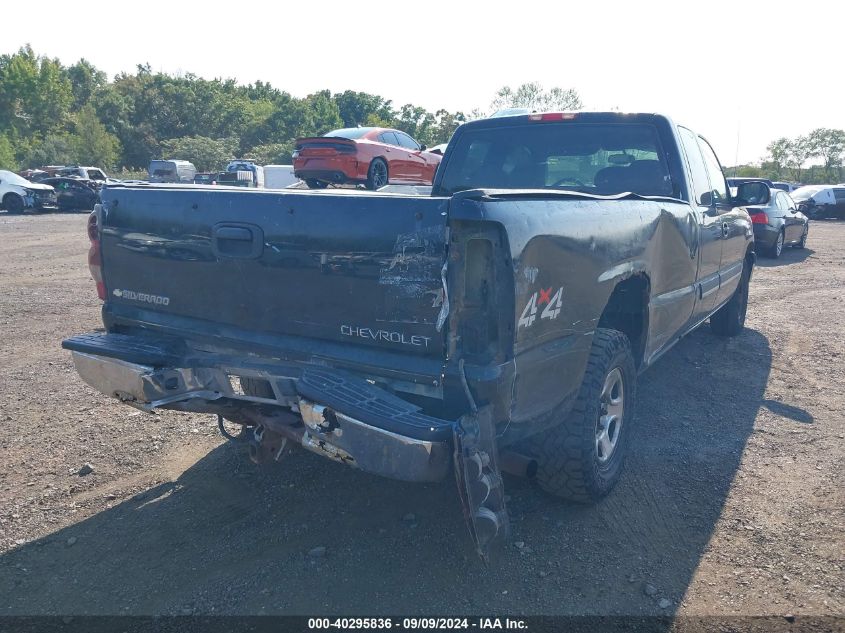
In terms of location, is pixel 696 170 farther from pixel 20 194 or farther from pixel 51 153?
pixel 51 153

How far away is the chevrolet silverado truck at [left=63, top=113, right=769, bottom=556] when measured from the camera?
257 cm

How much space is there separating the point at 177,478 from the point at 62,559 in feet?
2.79

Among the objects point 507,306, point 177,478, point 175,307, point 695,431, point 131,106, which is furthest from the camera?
point 131,106

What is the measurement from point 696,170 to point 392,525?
3.51 meters

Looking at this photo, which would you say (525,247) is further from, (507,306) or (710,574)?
(710,574)

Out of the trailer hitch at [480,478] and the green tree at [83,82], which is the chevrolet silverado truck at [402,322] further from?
the green tree at [83,82]

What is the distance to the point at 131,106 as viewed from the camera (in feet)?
189

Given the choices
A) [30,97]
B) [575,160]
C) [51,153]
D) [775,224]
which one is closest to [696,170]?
[575,160]

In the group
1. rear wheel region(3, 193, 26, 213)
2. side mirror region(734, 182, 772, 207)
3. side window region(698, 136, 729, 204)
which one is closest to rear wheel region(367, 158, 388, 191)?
side window region(698, 136, 729, 204)

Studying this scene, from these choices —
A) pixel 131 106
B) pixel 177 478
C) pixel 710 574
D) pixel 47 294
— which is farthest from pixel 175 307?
pixel 131 106

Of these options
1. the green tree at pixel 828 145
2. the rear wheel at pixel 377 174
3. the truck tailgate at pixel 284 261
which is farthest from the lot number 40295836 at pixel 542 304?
the green tree at pixel 828 145

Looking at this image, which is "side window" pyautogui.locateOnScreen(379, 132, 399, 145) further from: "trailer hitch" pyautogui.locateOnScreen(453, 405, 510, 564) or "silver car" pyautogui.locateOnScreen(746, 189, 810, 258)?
"trailer hitch" pyautogui.locateOnScreen(453, 405, 510, 564)

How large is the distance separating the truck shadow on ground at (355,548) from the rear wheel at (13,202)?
24714 millimetres

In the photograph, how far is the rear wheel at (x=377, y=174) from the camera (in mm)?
14930
